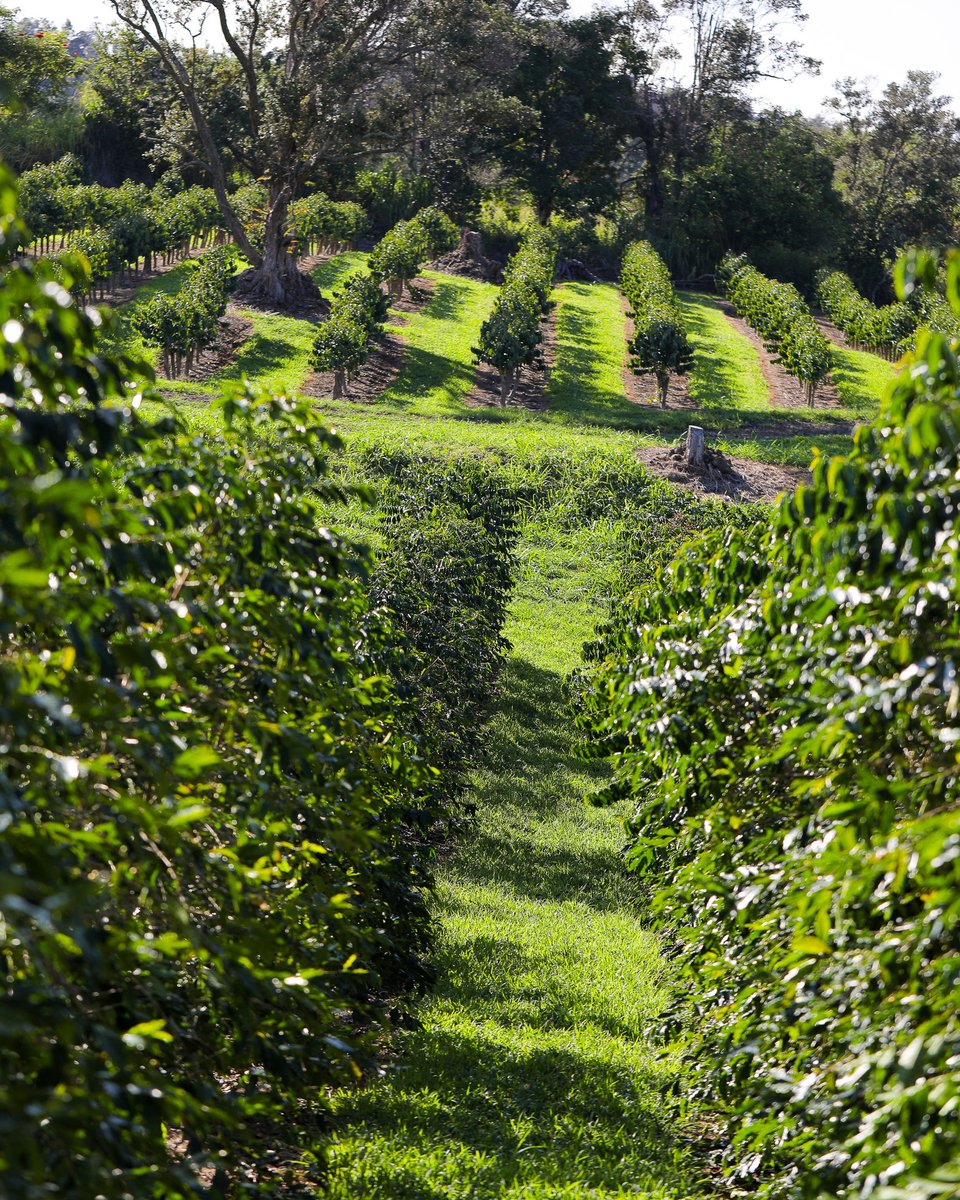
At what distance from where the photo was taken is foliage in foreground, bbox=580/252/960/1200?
273 cm

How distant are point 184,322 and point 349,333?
3.89 meters

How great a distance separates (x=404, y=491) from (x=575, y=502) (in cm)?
788

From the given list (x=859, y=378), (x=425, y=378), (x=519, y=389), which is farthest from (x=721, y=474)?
(x=859, y=378)

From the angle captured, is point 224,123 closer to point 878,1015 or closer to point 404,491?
point 404,491

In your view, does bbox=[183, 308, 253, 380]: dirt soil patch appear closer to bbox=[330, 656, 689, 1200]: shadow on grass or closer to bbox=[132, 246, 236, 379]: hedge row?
bbox=[132, 246, 236, 379]: hedge row

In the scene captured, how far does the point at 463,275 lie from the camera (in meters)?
46.2

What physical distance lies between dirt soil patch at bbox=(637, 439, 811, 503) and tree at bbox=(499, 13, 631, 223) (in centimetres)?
3305

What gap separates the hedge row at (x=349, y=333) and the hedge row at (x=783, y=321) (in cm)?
1110

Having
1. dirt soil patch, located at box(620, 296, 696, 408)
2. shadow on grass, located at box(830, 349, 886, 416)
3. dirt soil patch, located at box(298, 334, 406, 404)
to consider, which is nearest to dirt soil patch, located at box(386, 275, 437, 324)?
dirt soil patch, located at box(298, 334, 406, 404)

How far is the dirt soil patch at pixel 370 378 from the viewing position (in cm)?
2962

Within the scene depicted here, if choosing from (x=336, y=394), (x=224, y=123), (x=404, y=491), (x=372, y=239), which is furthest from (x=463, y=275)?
(x=404, y=491)

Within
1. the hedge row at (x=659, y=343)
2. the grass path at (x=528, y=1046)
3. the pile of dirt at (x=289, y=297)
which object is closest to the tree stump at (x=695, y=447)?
the hedge row at (x=659, y=343)

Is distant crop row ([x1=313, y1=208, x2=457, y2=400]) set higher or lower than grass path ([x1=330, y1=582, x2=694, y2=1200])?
higher

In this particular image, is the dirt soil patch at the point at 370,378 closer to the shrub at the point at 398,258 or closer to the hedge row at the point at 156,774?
the shrub at the point at 398,258
